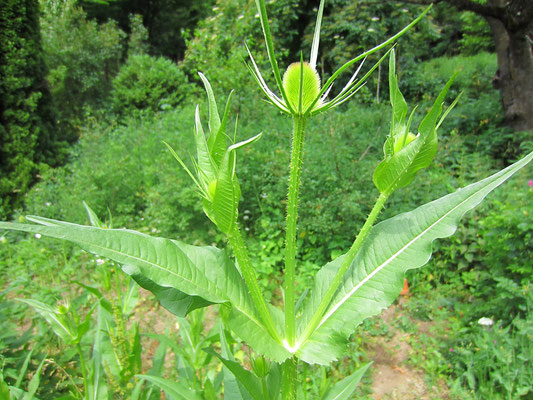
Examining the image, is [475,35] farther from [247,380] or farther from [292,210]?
[247,380]

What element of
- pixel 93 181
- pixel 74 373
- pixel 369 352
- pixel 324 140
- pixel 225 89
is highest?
pixel 225 89

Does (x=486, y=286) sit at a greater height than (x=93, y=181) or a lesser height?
lesser

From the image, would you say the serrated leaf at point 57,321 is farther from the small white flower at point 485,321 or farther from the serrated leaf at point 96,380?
the small white flower at point 485,321

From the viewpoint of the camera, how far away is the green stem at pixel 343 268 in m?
0.66

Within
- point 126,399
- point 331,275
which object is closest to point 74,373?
point 126,399

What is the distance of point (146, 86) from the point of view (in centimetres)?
791

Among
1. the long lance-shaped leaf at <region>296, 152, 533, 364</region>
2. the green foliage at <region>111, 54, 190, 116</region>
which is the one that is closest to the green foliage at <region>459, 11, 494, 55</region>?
the green foliage at <region>111, 54, 190, 116</region>

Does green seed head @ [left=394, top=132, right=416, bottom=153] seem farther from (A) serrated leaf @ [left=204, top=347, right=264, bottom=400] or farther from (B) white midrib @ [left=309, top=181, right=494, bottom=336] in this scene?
(A) serrated leaf @ [left=204, top=347, right=264, bottom=400]

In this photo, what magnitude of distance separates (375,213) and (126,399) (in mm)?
1379

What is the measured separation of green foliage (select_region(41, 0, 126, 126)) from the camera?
7.78 metres

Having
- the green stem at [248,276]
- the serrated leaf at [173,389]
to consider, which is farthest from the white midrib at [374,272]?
the serrated leaf at [173,389]

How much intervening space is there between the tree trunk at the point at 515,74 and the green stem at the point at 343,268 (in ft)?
16.7

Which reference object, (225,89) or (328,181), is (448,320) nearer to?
(328,181)

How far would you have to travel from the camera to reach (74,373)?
171 centimetres
